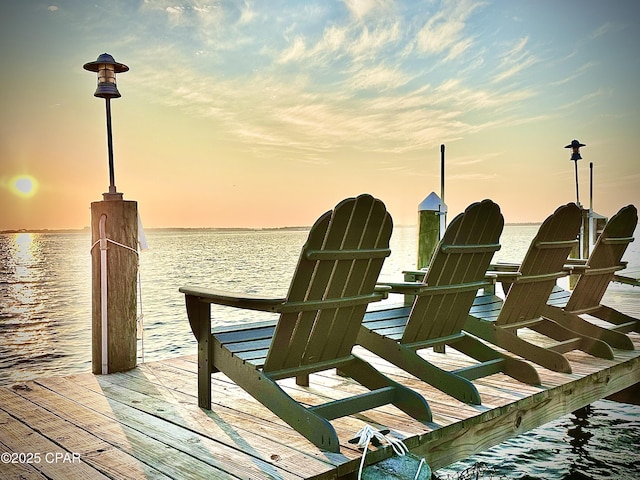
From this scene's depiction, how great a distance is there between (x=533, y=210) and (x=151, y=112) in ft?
95.4

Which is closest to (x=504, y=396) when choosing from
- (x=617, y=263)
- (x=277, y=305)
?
(x=277, y=305)

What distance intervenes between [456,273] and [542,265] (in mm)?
870

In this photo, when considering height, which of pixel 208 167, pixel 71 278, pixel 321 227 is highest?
pixel 208 167

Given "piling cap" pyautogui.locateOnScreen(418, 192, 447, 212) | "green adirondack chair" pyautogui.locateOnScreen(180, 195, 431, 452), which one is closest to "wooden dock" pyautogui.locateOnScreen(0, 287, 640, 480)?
"green adirondack chair" pyautogui.locateOnScreen(180, 195, 431, 452)

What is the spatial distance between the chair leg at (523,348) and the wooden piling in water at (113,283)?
2348 millimetres

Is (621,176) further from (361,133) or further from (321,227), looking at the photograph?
(361,133)

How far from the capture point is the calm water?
16.0 ft

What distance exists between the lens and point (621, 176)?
56.7 feet

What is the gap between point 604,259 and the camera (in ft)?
15.6

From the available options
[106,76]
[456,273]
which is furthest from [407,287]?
[106,76]

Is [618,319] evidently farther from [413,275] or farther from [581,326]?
[413,275]

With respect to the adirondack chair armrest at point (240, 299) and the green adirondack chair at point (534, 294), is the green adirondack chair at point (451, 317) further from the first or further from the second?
the adirondack chair armrest at point (240, 299)

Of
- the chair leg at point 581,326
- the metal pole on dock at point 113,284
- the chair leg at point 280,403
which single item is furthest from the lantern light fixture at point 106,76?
the chair leg at point 581,326

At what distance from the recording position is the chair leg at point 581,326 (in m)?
4.71
